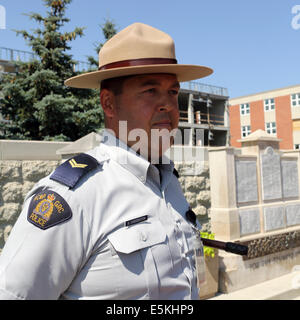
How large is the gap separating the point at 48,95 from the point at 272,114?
2921 cm

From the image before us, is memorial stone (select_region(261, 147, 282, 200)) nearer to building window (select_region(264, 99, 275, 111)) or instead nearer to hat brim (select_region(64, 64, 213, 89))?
hat brim (select_region(64, 64, 213, 89))

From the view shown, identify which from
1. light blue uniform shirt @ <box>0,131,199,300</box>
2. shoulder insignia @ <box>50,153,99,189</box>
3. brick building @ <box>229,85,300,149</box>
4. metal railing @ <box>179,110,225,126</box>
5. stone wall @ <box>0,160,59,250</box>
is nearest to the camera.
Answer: light blue uniform shirt @ <box>0,131,199,300</box>

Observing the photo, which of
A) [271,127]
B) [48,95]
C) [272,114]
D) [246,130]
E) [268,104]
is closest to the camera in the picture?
[48,95]

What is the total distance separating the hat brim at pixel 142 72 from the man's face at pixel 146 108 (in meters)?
0.03

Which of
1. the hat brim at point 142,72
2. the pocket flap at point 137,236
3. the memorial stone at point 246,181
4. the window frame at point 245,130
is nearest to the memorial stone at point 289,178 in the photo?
the memorial stone at point 246,181

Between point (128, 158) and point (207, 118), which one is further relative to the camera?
point (207, 118)

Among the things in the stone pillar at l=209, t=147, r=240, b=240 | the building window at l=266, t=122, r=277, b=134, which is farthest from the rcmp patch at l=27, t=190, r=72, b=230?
the building window at l=266, t=122, r=277, b=134

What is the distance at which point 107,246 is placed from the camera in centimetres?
115

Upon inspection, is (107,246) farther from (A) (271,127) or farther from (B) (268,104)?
(B) (268,104)

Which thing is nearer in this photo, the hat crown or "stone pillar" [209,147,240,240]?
the hat crown

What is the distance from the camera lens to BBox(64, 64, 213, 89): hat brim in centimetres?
134

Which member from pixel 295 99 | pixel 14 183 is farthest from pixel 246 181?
pixel 295 99

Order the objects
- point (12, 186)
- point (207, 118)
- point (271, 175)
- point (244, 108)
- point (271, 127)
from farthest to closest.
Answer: point (244, 108)
point (271, 127)
point (207, 118)
point (271, 175)
point (12, 186)

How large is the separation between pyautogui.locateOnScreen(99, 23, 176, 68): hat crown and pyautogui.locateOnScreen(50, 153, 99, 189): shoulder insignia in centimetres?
44
